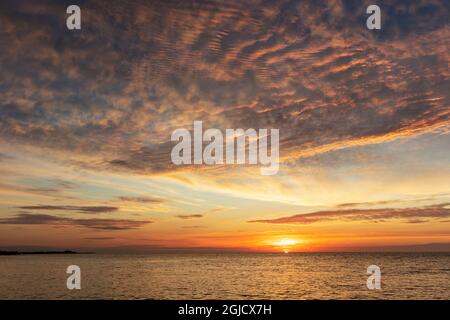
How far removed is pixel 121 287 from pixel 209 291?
14.5m

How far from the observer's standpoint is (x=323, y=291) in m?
55.7

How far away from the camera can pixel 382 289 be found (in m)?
57.5

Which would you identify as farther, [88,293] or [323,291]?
[323,291]
